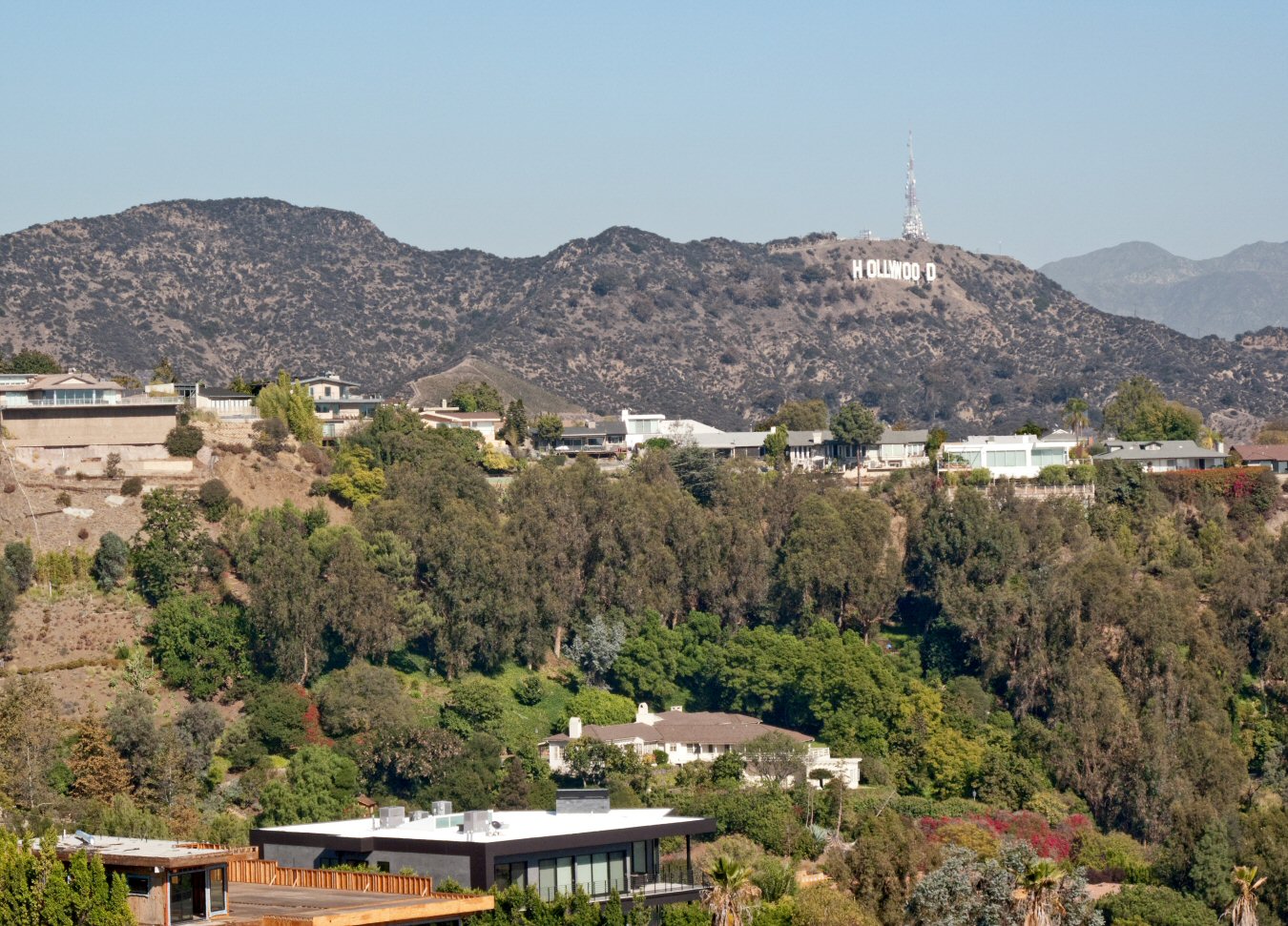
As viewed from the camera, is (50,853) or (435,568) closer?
(50,853)

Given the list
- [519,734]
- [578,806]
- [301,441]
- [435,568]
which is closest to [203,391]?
[301,441]

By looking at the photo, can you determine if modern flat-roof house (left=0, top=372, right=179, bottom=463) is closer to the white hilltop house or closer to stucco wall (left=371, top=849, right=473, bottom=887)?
the white hilltop house

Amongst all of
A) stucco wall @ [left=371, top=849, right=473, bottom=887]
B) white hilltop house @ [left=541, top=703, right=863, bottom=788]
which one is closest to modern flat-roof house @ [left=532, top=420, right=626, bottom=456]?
white hilltop house @ [left=541, top=703, right=863, bottom=788]

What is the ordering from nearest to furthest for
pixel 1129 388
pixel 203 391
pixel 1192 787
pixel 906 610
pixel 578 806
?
pixel 578 806
pixel 1192 787
pixel 906 610
pixel 203 391
pixel 1129 388

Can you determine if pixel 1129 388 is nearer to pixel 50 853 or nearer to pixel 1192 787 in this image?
pixel 1192 787

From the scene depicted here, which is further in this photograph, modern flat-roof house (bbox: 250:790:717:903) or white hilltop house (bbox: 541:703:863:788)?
white hilltop house (bbox: 541:703:863:788)

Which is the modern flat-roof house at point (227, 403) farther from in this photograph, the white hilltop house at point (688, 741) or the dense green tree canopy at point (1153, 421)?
the dense green tree canopy at point (1153, 421)
